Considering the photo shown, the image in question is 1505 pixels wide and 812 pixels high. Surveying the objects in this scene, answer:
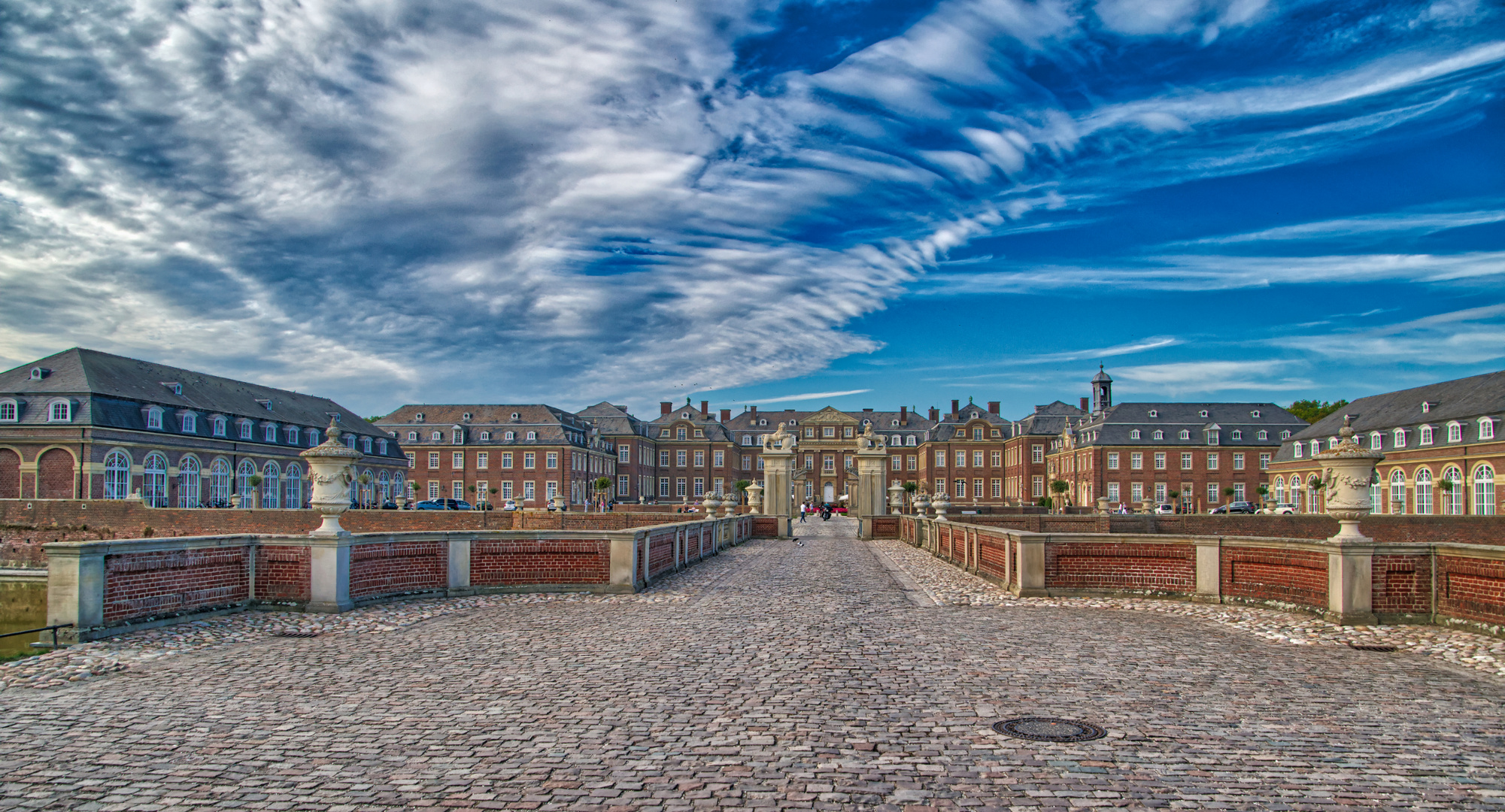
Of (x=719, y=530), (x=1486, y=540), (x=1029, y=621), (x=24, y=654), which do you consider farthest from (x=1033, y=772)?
(x=1486, y=540)

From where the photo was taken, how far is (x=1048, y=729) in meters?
6.30

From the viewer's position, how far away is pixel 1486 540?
1128 inches

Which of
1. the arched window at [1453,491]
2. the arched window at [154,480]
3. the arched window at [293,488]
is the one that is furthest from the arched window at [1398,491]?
the arched window at [154,480]

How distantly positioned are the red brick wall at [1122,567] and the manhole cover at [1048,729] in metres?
8.71

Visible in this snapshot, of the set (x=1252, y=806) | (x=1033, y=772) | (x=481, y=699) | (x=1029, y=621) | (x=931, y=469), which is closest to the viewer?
(x=1252, y=806)

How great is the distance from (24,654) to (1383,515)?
37.5 meters

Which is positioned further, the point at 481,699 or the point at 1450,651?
the point at 1450,651

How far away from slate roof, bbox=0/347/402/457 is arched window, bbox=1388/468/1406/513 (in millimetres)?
68648

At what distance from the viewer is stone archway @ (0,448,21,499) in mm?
42750

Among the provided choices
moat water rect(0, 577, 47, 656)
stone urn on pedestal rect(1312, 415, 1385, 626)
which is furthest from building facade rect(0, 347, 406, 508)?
stone urn on pedestal rect(1312, 415, 1385, 626)

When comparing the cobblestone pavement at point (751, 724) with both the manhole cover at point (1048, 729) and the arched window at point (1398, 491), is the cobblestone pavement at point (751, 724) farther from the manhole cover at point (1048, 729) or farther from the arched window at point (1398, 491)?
the arched window at point (1398, 491)

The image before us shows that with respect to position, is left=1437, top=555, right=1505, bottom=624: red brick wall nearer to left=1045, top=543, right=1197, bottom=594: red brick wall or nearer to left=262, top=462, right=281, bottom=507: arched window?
left=1045, top=543, right=1197, bottom=594: red brick wall

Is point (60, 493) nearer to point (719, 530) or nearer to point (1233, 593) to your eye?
point (719, 530)

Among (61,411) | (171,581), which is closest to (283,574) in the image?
(171,581)
